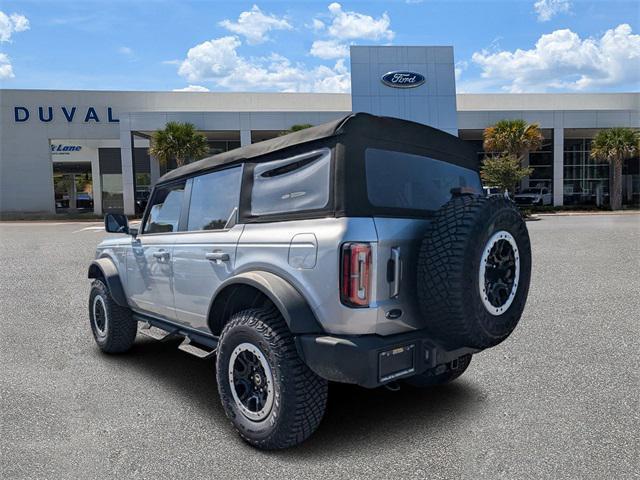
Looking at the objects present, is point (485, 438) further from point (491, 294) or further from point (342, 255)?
point (342, 255)

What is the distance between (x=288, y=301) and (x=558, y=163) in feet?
115

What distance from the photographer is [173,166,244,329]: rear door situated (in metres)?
3.45

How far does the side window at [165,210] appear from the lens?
4305 millimetres

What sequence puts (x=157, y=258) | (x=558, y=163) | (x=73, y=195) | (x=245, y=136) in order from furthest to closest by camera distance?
(x=73, y=195), (x=558, y=163), (x=245, y=136), (x=157, y=258)

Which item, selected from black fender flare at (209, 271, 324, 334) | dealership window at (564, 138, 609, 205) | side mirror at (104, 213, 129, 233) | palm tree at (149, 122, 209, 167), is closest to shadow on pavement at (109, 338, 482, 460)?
black fender flare at (209, 271, 324, 334)

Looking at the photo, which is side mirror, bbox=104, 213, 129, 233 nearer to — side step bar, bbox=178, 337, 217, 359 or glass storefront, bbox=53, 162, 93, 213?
side step bar, bbox=178, 337, 217, 359

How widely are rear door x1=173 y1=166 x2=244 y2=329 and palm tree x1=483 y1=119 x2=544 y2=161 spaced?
29845mm

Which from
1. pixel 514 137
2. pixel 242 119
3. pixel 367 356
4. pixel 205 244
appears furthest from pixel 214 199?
pixel 514 137

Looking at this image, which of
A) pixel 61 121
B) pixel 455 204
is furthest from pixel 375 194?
pixel 61 121

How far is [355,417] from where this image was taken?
341 cm

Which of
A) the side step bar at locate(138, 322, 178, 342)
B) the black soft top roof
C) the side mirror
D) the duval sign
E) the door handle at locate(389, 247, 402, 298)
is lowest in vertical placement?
the side step bar at locate(138, 322, 178, 342)

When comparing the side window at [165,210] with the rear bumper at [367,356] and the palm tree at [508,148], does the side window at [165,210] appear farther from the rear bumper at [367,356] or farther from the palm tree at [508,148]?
the palm tree at [508,148]

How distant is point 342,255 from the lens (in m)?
2.67

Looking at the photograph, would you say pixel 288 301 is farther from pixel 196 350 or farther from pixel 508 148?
pixel 508 148
